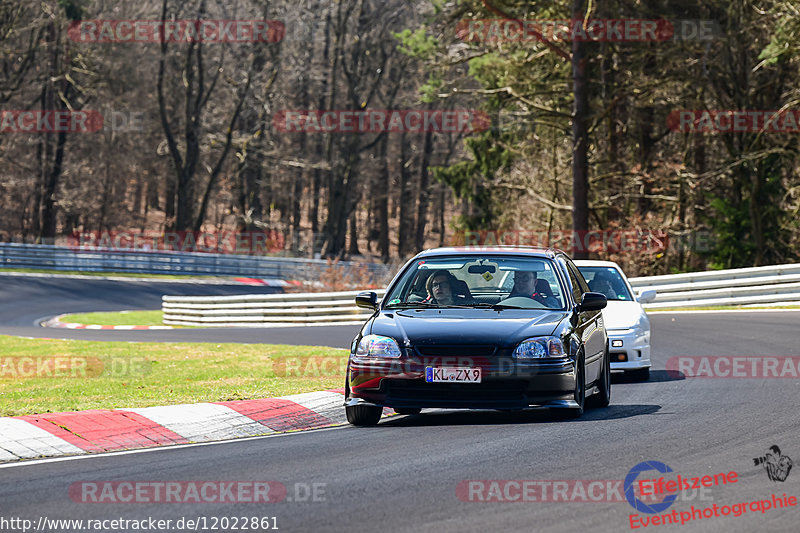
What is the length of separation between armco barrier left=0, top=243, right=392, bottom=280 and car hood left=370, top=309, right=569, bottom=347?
3468 centimetres

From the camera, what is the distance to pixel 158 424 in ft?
32.6

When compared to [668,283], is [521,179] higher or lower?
higher

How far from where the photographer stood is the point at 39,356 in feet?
64.1

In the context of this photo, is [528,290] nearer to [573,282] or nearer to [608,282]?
[573,282]

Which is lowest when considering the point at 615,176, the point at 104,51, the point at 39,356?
the point at 39,356

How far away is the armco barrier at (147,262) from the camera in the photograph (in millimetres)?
46531

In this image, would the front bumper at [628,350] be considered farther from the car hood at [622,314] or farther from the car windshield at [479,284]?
the car windshield at [479,284]

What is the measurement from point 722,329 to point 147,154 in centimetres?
5686

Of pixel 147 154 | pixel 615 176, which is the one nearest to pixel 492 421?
pixel 615 176

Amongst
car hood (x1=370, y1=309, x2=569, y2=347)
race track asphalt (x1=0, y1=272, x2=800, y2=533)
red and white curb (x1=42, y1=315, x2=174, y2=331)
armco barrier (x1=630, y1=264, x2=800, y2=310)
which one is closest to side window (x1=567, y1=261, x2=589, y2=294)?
race track asphalt (x1=0, y1=272, x2=800, y2=533)

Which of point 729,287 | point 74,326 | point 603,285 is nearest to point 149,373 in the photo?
point 603,285

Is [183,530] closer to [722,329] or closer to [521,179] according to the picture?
[722,329]

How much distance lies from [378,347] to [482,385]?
983 mm

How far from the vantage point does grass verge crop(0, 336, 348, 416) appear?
1191 cm
